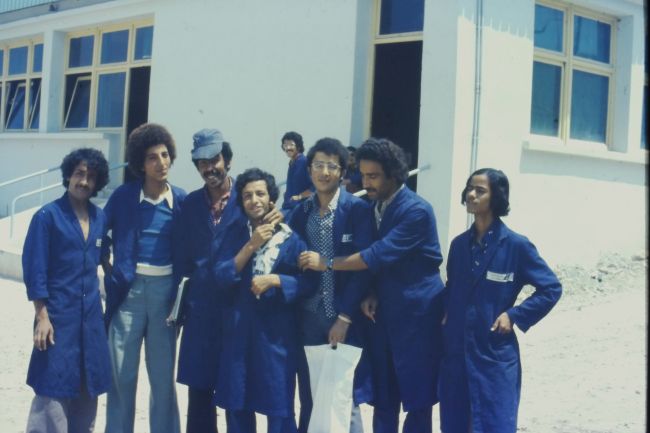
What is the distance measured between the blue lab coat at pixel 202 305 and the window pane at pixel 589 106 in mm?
7191

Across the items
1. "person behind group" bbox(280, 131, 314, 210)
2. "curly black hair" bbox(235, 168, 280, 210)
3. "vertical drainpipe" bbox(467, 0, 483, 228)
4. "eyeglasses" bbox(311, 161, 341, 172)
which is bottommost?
"curly black hair" bbox(235, 168, 280, 210)

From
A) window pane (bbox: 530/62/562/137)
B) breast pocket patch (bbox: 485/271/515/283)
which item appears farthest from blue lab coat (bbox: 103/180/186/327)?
window pane (bbox: 530/62/562/137)

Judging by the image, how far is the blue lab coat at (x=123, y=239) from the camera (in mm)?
4023

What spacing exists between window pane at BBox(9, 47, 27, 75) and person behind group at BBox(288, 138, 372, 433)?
13.1 metres

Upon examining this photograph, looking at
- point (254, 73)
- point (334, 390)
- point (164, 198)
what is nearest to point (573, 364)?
point (334, 390)

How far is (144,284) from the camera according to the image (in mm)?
4070

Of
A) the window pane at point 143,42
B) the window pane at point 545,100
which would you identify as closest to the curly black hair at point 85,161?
the window pane at point 545,100

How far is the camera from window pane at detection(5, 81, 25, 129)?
50.7ft

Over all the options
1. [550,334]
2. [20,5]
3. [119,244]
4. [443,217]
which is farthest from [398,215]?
[20,5]

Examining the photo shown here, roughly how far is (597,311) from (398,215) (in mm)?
4943

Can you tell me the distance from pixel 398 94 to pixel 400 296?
6.76m

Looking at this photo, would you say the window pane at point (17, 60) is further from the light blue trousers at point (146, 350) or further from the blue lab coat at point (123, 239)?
the light blue trousers at point (146, 350)

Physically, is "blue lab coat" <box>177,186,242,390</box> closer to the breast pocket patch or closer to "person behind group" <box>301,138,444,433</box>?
"person behind group" <box>301,138,444,433</box>

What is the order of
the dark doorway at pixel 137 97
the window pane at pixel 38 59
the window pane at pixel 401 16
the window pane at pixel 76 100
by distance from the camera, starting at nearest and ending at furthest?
the window pane at pixel 401 16 → the dark doorway at pixel 137 97 → the window pane at pixel 76 100 → the window pane at pixel 38 59
